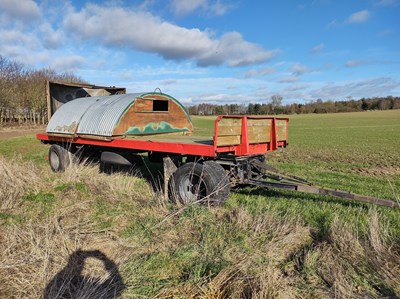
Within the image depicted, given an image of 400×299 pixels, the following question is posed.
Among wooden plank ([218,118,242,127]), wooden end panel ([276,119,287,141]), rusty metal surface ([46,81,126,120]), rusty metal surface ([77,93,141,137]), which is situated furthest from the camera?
rusty metal surface ([46,81,126,120])

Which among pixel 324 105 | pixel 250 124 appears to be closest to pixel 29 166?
pixel 250 124

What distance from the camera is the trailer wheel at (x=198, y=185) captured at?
17.2 feet

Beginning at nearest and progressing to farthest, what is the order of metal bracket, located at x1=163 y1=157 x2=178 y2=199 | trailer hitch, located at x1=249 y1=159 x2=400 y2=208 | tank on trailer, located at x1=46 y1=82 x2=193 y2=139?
trailer hitch, located at x1=249 y1=159 x2=400 y2=208 → metal bracket, located at x1=163 y1=157 x2=178 y2=199 → tank on trailer, located at x1=46 y1=82 x2=193 y2=139

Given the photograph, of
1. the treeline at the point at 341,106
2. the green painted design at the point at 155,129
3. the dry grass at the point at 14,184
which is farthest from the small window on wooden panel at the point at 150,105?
the treeline at the point at 341,106

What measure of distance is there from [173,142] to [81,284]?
10.7ft

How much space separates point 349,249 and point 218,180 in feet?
7.28

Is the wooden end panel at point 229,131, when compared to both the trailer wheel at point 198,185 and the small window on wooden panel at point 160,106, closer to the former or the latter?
the trailer wheel at point 198,185

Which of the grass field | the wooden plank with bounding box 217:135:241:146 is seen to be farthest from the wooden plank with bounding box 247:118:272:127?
the grass field

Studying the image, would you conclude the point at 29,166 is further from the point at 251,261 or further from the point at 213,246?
the point at 251,261

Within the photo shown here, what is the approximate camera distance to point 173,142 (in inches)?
233

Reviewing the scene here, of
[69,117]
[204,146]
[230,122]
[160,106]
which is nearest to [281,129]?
[230,122]

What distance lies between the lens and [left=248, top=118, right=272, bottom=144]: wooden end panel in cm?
581

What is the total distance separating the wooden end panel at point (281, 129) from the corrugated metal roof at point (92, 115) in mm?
3287

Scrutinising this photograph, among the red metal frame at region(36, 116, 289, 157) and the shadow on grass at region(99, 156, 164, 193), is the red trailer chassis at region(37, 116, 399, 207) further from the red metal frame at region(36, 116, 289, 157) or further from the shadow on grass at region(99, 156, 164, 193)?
the shadow on grass at region(99, 156, 164, 193)
